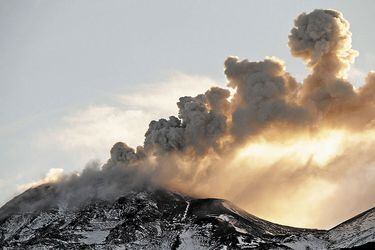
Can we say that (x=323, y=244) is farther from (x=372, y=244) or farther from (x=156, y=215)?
(x=156, y=215)

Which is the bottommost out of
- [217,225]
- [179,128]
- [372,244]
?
[372,244]

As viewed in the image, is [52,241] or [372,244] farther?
[52,241]

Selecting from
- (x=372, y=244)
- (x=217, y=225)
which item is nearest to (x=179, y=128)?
(x=217, y=225)

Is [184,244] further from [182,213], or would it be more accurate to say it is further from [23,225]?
[23,225]

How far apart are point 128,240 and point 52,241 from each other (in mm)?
20242

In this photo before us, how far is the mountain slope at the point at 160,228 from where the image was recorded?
486ft

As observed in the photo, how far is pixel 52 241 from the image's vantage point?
163 m

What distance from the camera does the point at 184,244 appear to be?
508 ft

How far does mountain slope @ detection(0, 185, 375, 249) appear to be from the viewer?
148 metres

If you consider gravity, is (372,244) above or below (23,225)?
below

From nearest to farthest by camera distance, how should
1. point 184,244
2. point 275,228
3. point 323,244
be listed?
point 323,244
point 184,244
point 275,228

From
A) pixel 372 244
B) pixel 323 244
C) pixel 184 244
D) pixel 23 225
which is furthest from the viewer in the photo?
pixel 23 225

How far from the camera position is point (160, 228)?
16962cm

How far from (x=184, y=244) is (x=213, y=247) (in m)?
9.06
